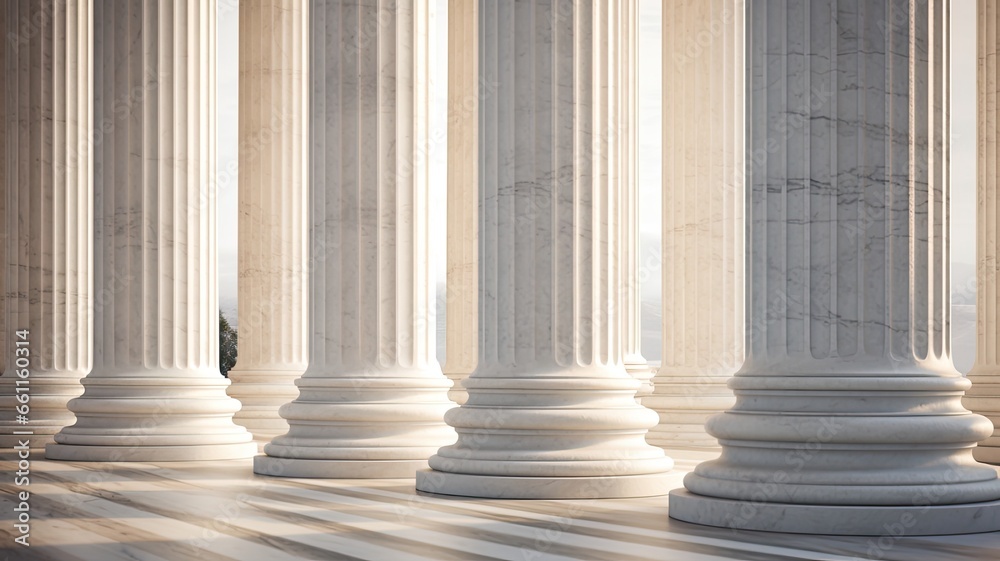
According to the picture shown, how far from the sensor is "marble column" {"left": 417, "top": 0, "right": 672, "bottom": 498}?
97875mm

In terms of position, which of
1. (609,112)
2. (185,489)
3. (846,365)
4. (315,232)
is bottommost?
(185,489)

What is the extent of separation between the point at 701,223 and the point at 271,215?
2402 inches

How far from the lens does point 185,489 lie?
10594 cm

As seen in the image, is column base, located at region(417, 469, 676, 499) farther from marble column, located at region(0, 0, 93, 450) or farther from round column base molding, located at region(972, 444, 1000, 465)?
marble column, located at region(0, 0, 93, 450)

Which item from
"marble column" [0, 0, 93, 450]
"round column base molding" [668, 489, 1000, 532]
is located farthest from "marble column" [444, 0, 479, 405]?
"round column base molding" [668, 489, 1000, 532]

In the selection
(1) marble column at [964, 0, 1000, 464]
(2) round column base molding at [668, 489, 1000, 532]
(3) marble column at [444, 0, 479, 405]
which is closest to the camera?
(2) round column base molding at [668, 489, 1000, 532]

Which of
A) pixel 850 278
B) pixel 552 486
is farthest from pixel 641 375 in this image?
pixel 850 278

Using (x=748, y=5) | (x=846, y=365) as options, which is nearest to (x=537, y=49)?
(x=748, y=5)

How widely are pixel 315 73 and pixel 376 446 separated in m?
33.6

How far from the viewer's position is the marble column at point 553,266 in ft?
321

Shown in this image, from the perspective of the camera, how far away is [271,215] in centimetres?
18288

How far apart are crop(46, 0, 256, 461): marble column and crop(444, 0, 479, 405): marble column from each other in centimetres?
5313

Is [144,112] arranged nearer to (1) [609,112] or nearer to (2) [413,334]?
(2) [413,334]

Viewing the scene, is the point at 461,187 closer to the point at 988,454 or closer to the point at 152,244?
the point at 152,244
